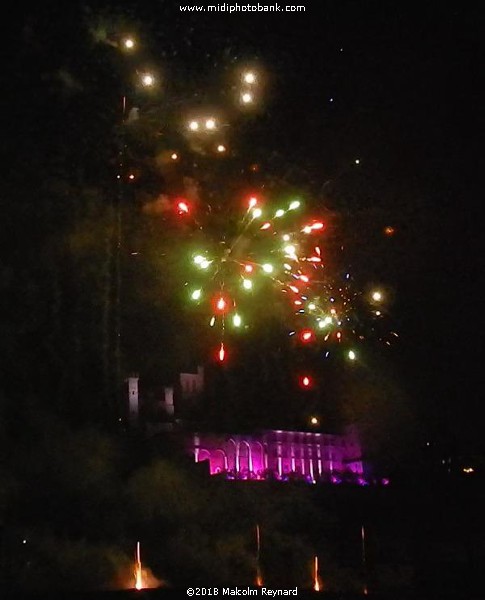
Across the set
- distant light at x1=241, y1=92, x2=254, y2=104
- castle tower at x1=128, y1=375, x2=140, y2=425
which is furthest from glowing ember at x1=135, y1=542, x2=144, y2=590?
castle tower at x1=128, y1=375, x2=140, y2=425

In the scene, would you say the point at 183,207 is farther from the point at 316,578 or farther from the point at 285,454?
the point at 285,454

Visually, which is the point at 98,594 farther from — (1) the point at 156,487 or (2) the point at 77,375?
(1) the point at 156,487

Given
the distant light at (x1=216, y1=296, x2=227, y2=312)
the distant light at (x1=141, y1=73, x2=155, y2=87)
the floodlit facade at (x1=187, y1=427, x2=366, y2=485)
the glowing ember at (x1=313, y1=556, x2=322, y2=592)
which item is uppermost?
the distant light at (x1=141, y1=73, x2=155, y2=87)

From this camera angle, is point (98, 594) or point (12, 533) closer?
point (98, 594)

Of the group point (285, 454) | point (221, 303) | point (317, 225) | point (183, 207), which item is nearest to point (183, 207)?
point (183, 207)

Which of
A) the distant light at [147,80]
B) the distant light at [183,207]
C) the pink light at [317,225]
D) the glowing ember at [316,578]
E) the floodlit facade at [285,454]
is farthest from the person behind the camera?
the floodlit facade at [285,454]

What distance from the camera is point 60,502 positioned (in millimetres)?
11422

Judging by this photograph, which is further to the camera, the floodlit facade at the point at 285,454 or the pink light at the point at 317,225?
the floodlit facade at the point at 285,454

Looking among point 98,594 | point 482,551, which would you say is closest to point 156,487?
point 482,551

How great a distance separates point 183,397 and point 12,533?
51.5ft

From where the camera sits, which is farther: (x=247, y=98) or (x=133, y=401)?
(x=133, y=401)

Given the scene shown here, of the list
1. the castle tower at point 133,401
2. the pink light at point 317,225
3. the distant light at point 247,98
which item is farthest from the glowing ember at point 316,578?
the castle tower at point 133,401

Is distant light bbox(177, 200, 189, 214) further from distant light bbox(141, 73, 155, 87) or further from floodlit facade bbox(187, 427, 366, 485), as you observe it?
floodlit facade bbox(187, 427, 366, 485)

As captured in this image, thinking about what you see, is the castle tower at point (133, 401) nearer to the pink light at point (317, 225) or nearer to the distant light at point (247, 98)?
the pink light at point (317, 225)
